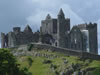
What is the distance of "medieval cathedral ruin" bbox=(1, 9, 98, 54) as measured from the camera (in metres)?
136

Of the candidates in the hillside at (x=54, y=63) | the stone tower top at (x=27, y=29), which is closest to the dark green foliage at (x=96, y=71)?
the hillside at (x=54, y=63)

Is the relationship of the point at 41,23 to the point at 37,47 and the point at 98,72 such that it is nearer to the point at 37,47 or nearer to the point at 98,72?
the point at 37,47

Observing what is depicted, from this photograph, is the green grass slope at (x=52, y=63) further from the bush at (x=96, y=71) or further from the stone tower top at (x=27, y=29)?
the stone tower top at (x=27, y=29)

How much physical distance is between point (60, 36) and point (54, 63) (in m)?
21.6

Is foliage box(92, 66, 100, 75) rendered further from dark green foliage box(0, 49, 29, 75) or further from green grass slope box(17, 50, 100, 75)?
dark green foliage box(0, 49, 29, 75)

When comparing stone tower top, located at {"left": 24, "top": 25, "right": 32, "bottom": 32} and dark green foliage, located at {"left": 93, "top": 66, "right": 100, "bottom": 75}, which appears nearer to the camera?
dark green foliage, located at {"left": 93, "top": 66, "right": 100, "bottom": 75}

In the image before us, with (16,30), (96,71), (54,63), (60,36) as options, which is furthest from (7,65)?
(16,30)

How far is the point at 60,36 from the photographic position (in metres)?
138

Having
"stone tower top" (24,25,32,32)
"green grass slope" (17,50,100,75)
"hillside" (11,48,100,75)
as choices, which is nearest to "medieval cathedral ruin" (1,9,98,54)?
"stone tower top" (24,25,32,32)

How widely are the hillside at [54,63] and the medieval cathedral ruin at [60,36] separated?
1136 centimetres

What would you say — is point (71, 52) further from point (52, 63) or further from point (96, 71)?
point (96, 71)

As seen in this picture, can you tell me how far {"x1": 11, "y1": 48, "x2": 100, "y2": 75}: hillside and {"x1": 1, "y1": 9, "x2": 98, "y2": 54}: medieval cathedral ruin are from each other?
11.4 m

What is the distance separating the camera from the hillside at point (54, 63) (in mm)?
111438

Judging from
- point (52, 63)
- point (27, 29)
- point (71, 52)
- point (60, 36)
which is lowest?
point (52, 63)
